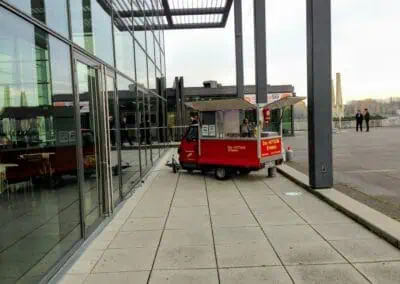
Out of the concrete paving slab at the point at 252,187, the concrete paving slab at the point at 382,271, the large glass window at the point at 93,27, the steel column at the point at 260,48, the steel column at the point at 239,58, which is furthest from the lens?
the steel column at the point at 239,58

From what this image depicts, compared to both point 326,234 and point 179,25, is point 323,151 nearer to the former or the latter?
point 326,234

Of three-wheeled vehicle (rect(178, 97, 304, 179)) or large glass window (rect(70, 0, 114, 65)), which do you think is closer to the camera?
large glass window (rect(70, 0, 114, 65))

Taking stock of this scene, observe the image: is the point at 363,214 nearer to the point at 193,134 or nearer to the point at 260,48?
the point at 193,134

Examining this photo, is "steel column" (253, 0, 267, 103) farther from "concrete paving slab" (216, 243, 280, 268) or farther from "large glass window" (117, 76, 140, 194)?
"concrete paving slab" (216, 243, 280, 268)

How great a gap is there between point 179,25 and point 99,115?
22.1m

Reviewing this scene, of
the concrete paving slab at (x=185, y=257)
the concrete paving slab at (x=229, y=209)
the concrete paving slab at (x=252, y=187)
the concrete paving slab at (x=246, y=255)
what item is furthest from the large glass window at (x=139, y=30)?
the concrete paving slab at (x=246, y=255)

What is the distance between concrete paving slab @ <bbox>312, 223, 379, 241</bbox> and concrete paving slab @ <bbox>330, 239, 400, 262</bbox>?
18 cm

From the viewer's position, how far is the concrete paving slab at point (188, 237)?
5.76 m

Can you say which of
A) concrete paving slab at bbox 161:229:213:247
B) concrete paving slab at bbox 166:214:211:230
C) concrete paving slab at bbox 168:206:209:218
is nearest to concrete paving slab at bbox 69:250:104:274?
concrete paving slab at bbox 161:229:213:247

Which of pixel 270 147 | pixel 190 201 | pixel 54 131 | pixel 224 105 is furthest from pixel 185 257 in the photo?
pixel 224 105

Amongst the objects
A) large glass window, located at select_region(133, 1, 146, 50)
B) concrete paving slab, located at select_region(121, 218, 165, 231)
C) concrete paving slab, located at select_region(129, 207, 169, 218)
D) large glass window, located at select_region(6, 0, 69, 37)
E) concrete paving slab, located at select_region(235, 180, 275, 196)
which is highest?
large glass window, located at select_region(133, 1, 146, 50)

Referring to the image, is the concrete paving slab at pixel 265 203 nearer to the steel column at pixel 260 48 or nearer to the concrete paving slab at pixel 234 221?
the concrete paving slab at pixel 234 221

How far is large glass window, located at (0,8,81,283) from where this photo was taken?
358cm

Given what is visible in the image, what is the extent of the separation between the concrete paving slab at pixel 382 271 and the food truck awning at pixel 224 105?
775 centimetres
